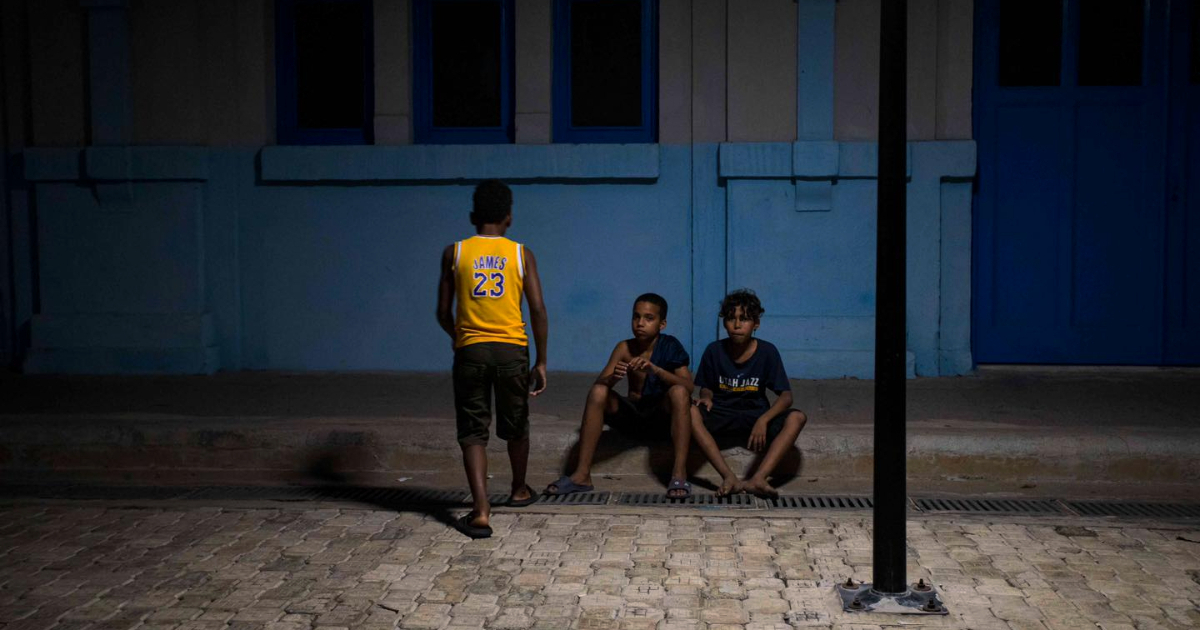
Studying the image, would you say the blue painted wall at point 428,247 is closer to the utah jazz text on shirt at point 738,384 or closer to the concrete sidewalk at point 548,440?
the concrete sidewalk at point 548,440

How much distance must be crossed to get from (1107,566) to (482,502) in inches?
101

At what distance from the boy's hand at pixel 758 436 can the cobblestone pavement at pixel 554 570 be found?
2.00 feet

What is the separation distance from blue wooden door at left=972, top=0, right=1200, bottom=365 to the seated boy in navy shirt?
10.3 feet

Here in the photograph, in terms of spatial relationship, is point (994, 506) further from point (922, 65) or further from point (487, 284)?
point (922, 65)

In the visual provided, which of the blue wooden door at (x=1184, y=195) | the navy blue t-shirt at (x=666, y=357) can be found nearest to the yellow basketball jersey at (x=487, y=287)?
the navy blue t-shirt at (x=666, y=357)

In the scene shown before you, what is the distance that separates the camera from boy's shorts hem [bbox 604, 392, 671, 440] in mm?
6266

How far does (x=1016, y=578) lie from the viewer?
451cm

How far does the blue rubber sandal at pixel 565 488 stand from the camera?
5969mm

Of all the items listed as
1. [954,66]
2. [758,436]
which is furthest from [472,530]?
[954,66]

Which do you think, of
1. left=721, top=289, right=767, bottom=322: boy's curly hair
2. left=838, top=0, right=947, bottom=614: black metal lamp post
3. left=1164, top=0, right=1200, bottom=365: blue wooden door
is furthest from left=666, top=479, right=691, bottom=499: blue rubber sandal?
left=1164, top=0, right=1200, bottom=365: blue wooden door

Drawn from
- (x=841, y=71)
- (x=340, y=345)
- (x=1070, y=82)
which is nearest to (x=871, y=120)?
(x=841, y=71)

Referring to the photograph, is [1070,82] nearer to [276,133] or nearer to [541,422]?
[541,422]

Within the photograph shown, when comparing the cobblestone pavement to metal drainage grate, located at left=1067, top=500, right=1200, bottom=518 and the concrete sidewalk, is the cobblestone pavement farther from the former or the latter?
the concrete sidewalk

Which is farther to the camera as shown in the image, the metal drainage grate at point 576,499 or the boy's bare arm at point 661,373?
the boy's bare arm at point 661,373
